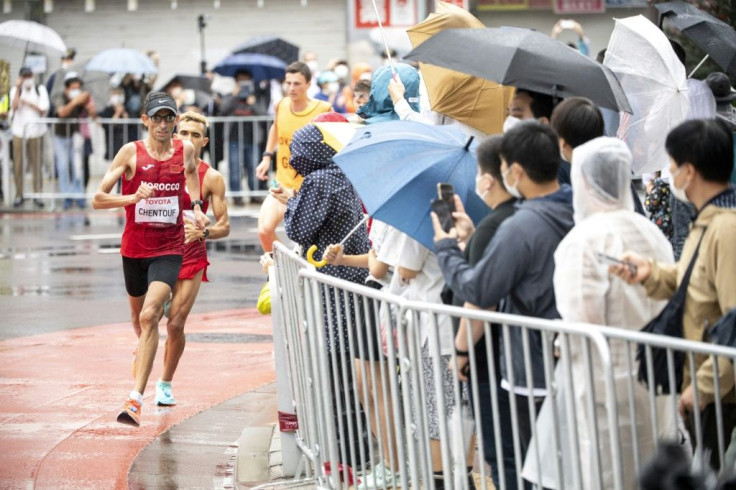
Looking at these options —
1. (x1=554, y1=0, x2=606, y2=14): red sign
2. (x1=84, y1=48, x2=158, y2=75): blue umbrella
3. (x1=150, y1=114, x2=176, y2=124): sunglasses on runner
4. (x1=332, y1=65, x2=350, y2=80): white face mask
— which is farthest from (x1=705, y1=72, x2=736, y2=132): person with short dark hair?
(x1=554, y1=0, x2=606, y2=14): red sign

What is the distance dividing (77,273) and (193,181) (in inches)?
275

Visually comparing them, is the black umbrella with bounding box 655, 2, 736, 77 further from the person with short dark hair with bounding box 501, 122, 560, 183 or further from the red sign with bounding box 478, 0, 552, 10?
the red sign with bounding box 478, 0, 552, 10

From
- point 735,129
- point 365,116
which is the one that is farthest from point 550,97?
point 365,116

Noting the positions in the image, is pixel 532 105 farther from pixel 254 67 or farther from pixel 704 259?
pixel 254 67

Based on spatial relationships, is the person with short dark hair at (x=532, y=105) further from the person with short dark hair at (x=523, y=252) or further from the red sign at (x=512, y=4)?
the red sign at (x=512, y=4)

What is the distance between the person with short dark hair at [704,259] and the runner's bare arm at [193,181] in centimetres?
512

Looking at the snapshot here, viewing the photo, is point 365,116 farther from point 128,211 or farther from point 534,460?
point 534,460

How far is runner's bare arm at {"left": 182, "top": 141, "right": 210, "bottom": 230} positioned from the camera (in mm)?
9375

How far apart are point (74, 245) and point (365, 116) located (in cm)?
1092

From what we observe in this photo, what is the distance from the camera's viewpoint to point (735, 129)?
726cm

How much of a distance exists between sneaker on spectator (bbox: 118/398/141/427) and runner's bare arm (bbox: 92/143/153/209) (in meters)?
1.35

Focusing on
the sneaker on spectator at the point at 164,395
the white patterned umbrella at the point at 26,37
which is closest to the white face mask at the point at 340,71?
the white patterned umbrella at the point at 26,37

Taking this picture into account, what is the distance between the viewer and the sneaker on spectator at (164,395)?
9.20 meters

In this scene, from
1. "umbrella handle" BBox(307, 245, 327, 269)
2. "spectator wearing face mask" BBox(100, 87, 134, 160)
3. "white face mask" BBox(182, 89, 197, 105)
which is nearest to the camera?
"umbrella handle" BBox(307, 245, 327, 269)
